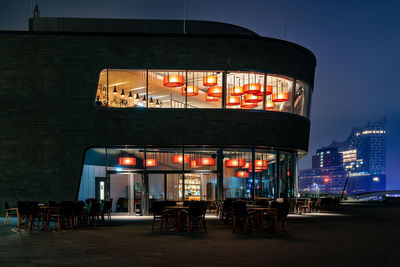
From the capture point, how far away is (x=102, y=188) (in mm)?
19797

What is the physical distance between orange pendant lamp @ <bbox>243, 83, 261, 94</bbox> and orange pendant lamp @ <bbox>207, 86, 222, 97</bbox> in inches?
42.5

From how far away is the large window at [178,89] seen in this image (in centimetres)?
1933

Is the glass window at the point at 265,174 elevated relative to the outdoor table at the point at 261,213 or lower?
elevated

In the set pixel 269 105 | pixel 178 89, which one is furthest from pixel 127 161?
pixel 269 105

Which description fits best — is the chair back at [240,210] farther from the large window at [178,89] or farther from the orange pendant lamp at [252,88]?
the orange pendant lamp at [252,88]

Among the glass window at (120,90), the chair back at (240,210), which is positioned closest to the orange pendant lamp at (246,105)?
the glass window at (120,90)

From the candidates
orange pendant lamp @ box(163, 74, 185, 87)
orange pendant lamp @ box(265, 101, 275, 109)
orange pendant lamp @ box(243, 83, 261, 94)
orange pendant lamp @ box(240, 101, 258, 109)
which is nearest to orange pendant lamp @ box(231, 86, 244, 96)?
orange pendant lamp @ box(243, 83, 261, 94)

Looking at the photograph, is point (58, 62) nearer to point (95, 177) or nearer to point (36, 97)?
point (36, 97)

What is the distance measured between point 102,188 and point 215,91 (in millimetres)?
6459

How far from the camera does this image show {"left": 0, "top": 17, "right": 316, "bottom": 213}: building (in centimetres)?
1912

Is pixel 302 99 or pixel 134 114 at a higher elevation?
pixel 302 99

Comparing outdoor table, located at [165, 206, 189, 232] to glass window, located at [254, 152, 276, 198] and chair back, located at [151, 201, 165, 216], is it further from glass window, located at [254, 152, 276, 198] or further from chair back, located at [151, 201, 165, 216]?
glass window, located at [254, 152, 276, 198]

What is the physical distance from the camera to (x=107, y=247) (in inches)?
377

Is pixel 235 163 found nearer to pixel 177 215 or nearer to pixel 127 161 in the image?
pixel 127 161
